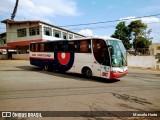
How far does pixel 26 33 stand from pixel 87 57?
94.0 ft

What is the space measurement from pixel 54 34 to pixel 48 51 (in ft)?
81.6

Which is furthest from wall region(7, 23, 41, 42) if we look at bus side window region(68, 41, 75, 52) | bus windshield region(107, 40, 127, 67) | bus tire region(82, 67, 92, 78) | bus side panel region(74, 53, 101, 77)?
bus windshield region(107, 40, 127, 67)

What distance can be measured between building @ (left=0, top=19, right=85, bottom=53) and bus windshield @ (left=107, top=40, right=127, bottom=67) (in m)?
25.9

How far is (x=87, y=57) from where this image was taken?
567 inches

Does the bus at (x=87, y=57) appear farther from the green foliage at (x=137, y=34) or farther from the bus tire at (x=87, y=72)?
the green foliage at (x=137, y=34)

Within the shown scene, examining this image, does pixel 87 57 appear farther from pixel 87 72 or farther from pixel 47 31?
pixel 47 31

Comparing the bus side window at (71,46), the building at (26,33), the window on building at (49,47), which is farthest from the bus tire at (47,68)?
the building at (26,33)

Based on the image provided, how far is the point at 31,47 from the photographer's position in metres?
21.0

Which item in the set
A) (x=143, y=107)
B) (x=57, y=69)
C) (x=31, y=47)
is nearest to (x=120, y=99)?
(x=143, y=107)

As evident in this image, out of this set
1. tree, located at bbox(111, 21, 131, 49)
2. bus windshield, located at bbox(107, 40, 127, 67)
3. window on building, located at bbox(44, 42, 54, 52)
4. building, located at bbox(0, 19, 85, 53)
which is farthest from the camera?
tree, located at bbox(111, 21, 131, 49)

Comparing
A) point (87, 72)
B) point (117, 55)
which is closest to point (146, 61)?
point (87, 72)

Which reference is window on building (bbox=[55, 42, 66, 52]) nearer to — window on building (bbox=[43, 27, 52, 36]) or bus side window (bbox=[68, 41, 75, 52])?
bus side window (bbox=[68, 41, 75, 52])

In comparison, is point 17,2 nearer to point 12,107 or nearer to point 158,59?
point 158,59

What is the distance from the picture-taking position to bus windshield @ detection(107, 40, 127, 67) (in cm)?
1273
